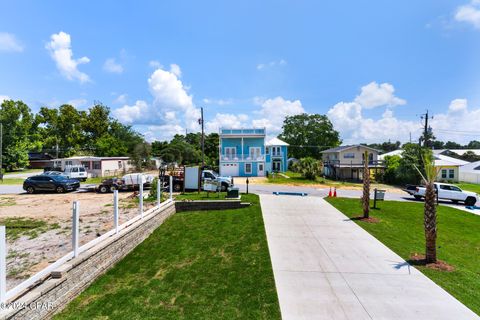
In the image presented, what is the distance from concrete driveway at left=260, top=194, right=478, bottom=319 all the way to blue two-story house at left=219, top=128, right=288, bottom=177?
88.4ft

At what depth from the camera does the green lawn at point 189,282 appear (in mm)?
4934

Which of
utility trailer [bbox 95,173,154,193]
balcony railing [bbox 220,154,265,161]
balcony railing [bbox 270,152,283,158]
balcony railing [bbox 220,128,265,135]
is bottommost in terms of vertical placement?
utility trailer [bbox 95,173,154,193]

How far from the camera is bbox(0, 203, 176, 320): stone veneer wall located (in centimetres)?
422

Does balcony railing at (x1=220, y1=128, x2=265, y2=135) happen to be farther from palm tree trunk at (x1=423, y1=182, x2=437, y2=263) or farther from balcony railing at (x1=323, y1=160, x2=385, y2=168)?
palm tree trunk at (x1=423, y1=182, x2=437, y2=263)

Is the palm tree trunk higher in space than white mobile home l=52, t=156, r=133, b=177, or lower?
lower

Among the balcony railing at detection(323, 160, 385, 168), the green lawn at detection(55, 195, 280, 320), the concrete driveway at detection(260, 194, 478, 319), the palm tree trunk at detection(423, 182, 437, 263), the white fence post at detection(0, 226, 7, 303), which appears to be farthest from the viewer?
the balcony railing at detection(323, 160, 385, 168)

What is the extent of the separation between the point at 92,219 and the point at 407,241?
1231 centimetres

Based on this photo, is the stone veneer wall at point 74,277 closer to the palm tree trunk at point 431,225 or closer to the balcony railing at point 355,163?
the palm tree trunk at point 431,225

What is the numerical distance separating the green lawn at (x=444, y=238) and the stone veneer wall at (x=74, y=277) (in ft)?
27.0

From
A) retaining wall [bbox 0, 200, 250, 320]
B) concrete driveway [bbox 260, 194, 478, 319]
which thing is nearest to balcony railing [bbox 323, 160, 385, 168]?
concrete driveway [bbox 260, 194, 478, 319]

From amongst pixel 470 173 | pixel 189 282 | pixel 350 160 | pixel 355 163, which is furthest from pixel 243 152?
pixel 189 282

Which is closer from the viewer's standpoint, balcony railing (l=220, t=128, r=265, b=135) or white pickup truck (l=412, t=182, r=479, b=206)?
white pickup truck (l=412, t=182, r=479, b=206)

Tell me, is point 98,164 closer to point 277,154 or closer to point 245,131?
point 245,131

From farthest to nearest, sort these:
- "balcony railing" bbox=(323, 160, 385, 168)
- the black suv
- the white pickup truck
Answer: "balcony railing" bbox=(323, 160, 385, 168) → the black suv → the white pickup truck
